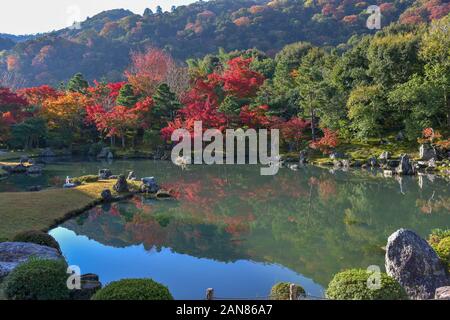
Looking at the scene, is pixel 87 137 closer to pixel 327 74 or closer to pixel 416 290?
pixel 327 74

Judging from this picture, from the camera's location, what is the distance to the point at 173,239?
55.9 feet

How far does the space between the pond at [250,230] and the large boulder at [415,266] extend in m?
2.29

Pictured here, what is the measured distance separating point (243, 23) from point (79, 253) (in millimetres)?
89891

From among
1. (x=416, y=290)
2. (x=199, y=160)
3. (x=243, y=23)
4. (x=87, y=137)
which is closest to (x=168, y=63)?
(x=87, y=137)

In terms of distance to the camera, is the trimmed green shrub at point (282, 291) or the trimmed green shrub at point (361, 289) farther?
the trimmed green shrub at point (282, 291)

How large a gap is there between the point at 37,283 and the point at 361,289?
5972 mm

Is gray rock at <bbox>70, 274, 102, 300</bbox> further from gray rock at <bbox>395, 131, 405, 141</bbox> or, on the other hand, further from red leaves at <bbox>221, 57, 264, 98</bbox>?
red leaves at <bbox>221, 57, 264, 98</bbox>

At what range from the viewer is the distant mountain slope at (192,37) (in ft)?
288

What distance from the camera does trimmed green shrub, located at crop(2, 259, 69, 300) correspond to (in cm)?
810

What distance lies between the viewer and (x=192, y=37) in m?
99.8

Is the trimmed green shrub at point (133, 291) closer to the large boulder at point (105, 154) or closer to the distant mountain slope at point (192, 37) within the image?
the large boulder at point (105, 154)

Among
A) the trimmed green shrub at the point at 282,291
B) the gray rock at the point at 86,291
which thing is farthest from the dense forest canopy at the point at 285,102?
the gray rock at the point at 86,291

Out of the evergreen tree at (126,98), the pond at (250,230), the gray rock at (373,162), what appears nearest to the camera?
the pond at (250,230)

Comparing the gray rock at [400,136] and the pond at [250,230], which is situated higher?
the gray rock at [400,136]
